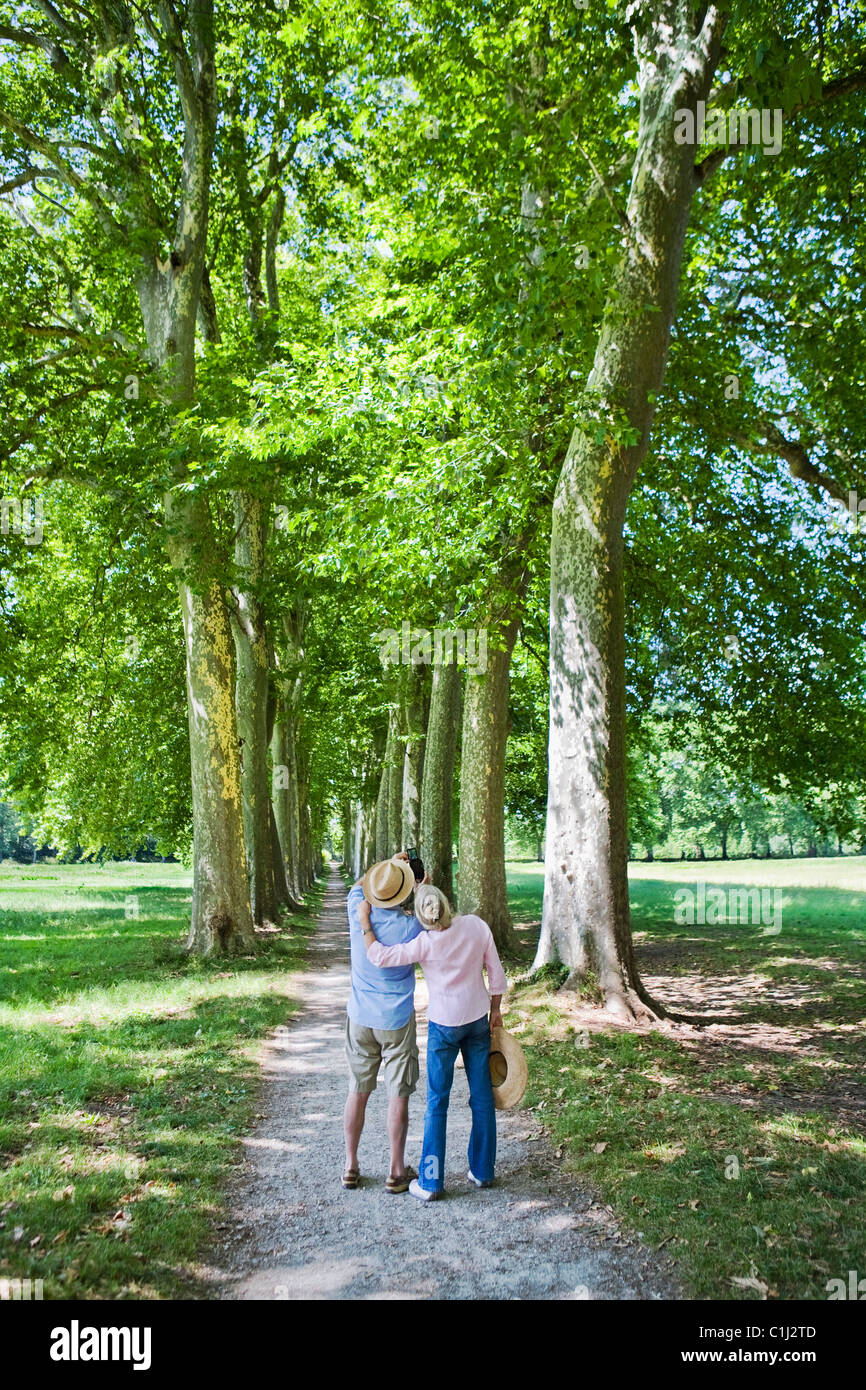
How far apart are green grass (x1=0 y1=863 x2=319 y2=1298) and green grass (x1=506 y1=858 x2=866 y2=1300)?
2.37m

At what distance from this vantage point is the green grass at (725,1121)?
13.9 ft

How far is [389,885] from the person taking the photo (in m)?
5.36

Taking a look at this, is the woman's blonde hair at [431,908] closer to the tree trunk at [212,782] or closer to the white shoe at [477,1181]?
the white shoe at [477,1181]

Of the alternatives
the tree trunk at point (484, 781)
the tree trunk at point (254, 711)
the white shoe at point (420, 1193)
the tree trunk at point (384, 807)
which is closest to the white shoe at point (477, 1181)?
the white shoe at point (420, 1193)

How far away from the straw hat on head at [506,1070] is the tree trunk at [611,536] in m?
3.31

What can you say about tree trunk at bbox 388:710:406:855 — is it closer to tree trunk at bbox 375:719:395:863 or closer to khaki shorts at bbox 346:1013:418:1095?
tree trunk at bbox 375:719:395:863

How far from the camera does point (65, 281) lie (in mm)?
14109

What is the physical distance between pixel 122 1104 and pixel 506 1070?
10.4ft

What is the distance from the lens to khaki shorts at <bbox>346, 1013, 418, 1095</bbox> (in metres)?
5.36

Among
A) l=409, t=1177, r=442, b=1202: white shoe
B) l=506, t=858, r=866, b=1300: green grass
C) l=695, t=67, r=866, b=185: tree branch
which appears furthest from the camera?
l=695, t=67, r=866, b=185: tree branch

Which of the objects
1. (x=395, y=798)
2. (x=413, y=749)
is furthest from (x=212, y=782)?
(x=395, y=798)

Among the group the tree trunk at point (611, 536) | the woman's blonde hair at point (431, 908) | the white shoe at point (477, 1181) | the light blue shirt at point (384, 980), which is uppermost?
the tree trunk at point (611, 536)

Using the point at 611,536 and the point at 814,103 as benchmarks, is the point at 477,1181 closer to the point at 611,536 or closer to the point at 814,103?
the point at 611,536

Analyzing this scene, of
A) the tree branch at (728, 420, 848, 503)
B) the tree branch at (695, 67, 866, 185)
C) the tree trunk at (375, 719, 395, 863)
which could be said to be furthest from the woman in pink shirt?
the tree trunk at (375, 719, 395, 863)
